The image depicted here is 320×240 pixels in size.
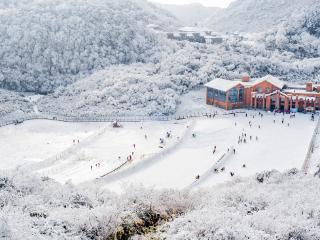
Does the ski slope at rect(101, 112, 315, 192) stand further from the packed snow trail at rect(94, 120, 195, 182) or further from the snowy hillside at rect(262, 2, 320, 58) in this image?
the snowy hillside at rect(262, 2, 320, 58)

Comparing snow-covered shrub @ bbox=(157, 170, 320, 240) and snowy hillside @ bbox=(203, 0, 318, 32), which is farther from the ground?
snowy hillside @ bbox=(203, 0, 318, 32)

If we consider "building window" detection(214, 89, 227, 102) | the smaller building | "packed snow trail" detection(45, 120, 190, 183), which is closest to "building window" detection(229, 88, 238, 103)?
"building window" detection(214, 89, 227, 102)

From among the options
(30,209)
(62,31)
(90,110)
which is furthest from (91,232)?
(62,31)

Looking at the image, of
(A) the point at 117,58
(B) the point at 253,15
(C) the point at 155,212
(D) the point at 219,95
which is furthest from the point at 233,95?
(B) the point at 253,15

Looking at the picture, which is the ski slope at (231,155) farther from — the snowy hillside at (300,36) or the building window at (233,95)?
the snowy hillside at (300,36)

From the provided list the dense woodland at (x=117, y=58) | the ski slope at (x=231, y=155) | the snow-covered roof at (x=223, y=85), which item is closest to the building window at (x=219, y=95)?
the snow-covered roof at (x=223, y=85)

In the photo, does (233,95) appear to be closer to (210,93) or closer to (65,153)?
(210,93)
